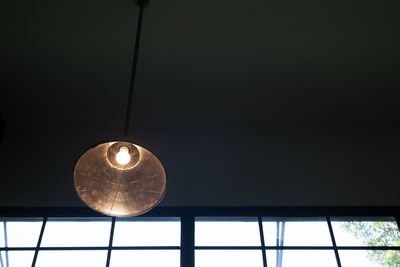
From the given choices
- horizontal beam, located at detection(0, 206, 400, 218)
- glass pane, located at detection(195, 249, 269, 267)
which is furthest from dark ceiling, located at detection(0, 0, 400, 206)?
glass pane, located at detection(195, 249, 269, 267)

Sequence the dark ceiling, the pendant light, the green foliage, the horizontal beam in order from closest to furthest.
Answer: the pendant light
the dark ceiling
the green foliage
the horizontal beam

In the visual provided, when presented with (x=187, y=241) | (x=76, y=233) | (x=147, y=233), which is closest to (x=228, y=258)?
(x=187, y=241)

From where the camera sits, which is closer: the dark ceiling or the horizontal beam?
the dark ceiling

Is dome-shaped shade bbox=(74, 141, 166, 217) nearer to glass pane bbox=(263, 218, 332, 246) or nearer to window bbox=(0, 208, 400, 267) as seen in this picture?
window bbox=(0, 208, 400, 267)

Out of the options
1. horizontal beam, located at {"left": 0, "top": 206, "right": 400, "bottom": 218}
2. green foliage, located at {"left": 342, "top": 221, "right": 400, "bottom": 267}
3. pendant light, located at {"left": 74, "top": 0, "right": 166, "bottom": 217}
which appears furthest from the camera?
horizontal beam, located at {"left": 0, "top": 206, "right": 400, "bottom": 218}

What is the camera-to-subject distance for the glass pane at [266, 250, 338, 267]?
241 cm

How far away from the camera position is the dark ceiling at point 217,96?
233 cm

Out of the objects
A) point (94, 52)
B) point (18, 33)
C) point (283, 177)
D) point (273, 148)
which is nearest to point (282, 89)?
point (273, 148)

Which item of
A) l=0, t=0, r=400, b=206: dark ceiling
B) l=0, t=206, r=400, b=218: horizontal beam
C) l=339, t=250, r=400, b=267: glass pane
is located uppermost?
l=0, t=0, r=400, b=206: dark ceiling


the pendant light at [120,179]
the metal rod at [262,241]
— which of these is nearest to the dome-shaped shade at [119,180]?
the pendant light at [120,179]

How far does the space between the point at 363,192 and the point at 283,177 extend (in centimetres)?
67

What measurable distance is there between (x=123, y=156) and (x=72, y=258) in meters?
1.35

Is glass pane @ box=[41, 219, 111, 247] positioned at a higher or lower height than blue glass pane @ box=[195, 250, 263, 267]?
higher

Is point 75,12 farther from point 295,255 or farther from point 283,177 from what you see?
point 295,255
